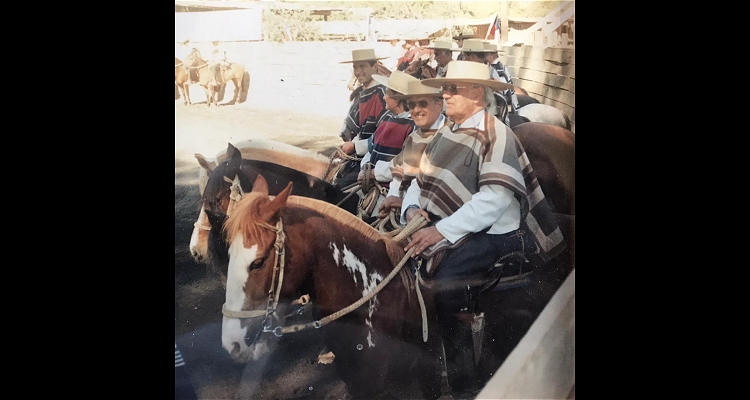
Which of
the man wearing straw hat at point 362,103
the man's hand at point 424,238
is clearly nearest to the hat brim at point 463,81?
the man wearing straw hat at point 362,103

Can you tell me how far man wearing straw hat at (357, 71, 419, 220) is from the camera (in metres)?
2.88

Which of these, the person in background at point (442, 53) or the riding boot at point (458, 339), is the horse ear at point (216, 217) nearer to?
the riding boot at point (458, 339)

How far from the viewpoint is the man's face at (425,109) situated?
2867mm

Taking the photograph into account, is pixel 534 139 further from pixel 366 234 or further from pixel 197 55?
pixel 197 55

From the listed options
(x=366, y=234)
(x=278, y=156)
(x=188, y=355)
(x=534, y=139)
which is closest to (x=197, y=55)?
(x=278, y=156)

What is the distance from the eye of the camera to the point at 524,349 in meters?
2.99

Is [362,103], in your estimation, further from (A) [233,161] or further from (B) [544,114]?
(B) [544,114]

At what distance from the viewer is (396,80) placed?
2885 mm

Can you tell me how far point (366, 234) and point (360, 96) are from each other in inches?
24.4

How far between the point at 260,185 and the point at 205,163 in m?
0.26

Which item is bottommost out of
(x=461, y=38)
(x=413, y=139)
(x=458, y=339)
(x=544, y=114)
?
(x=458, y=339)

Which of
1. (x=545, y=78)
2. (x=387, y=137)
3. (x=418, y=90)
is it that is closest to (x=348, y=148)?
(x=387, y=137)

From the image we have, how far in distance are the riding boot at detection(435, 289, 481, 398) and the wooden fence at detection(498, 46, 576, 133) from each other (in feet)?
3.15

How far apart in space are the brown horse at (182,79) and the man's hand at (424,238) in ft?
3.83
